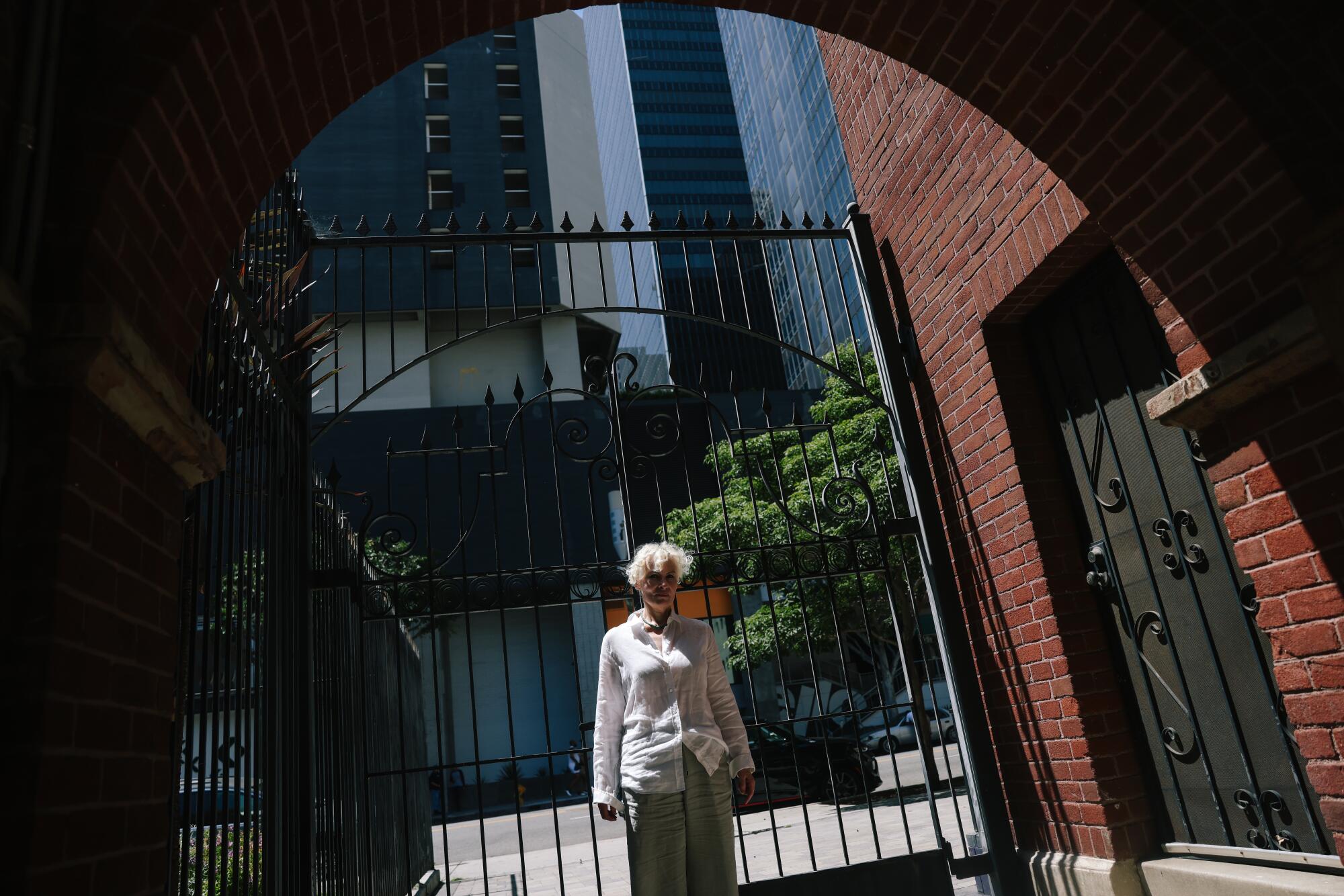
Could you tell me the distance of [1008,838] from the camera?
15.0 feet

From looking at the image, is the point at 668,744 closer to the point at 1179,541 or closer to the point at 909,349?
the point at 1179,541

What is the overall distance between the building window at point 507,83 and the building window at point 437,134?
2190 millimetres

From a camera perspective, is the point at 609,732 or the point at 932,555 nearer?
the point at 609,732

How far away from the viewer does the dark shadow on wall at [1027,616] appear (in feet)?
13.3

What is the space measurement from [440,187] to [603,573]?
25635mm

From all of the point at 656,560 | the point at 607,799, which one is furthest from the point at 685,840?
the point at 656,560

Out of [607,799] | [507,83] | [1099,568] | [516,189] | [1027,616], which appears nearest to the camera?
[607,799]

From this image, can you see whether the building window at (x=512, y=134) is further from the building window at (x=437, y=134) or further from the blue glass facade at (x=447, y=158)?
the building window at (x=437, y=134)

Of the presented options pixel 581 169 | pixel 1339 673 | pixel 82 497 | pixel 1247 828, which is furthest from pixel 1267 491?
pixel 581 169

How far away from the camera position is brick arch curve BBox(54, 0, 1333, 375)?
2020mm

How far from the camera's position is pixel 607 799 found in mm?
3648

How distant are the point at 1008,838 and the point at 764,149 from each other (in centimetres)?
5269

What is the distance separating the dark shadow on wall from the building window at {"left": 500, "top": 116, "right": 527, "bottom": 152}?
88.4 feet

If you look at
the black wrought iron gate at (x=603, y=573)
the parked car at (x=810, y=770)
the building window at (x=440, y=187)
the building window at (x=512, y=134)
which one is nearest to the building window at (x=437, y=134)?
the building window at (x=440, y=187)
